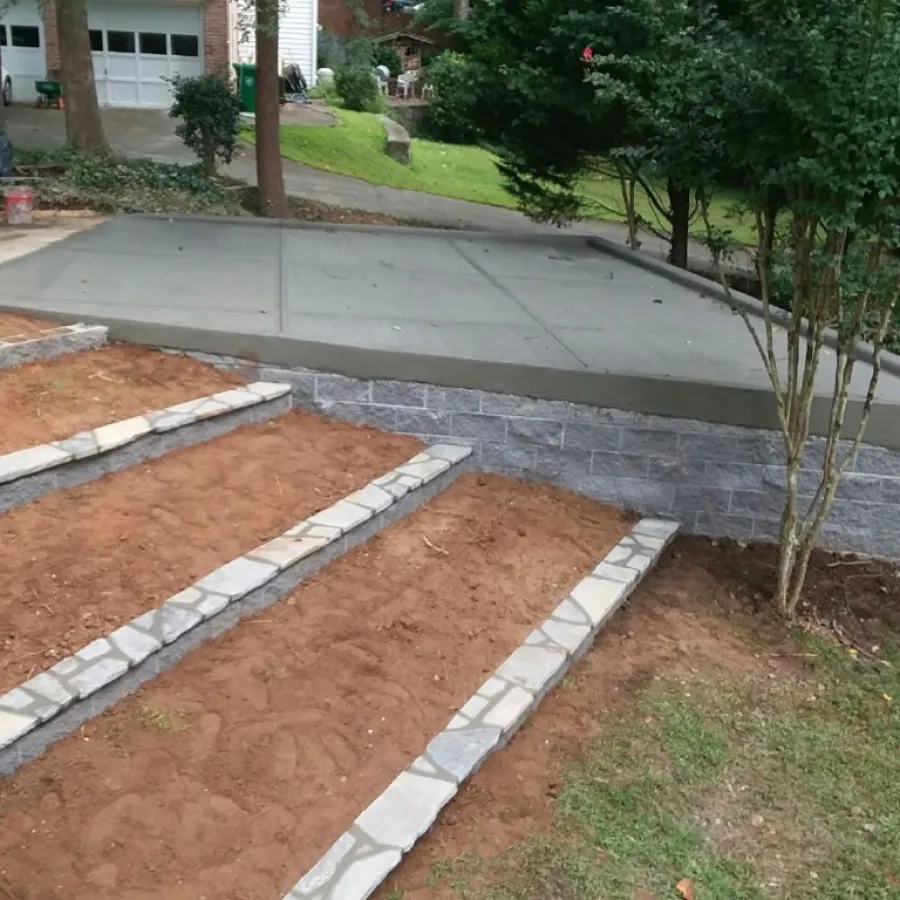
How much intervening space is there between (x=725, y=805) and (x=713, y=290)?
400 centimetres

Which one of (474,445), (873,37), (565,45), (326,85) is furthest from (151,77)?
(873,37)

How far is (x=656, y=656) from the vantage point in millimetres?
3238

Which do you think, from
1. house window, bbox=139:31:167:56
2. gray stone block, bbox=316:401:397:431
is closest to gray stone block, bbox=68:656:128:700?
gray stone block, bbox=316:401:397:431

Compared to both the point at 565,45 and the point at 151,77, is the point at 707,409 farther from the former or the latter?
the point at 151,77

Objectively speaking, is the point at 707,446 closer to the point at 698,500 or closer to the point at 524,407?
the point at 698,500

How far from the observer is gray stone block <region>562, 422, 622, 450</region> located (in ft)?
13.3

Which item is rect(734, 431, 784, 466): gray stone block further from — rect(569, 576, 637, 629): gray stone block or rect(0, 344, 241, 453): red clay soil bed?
rect(0, 344, 241, 453): red clay soil bed

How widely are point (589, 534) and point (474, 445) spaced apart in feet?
2.19

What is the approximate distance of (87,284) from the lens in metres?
5.04

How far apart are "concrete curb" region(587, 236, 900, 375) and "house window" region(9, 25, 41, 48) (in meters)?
17.1

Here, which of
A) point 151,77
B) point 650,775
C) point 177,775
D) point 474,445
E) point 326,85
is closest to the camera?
point 177,775

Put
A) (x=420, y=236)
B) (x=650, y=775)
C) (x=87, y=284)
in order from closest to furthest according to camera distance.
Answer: (x=650, y=775), (x=87, y=284), (x=420, y=236)

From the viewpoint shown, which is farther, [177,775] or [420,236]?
[420,236]

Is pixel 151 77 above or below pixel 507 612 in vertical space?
above
